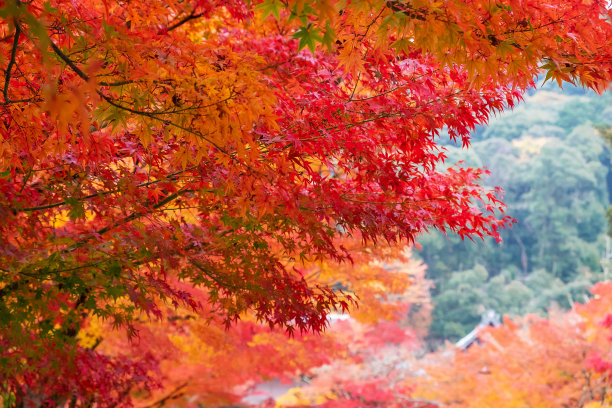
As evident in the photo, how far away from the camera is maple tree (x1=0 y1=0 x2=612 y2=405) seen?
7.11 feet

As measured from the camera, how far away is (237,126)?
7.41ft

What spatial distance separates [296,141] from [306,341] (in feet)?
22.6

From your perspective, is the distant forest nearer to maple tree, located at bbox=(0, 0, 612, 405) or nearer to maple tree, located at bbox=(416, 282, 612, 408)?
maple tree, located at bbox=(416, 282, 612, 408)

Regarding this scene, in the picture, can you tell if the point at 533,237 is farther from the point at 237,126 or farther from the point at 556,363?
the point at 237,126

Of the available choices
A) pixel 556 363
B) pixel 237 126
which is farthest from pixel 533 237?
pixel 237 126

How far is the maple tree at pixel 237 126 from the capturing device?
217cm

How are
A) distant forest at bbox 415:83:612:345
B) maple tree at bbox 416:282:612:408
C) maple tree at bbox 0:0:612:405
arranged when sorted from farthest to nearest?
distant forest at bbox 415:83:612:345, maple tree at bbox 416:282:612:408, maple tree at bbox 0:0:612:405

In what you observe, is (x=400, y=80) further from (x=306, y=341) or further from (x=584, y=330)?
(x=584, y=330)

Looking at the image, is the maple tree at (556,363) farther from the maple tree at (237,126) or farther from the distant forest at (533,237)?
the distant forest at (533,237)

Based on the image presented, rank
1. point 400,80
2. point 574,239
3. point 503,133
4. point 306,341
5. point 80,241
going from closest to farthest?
point 400,80 → point 80,241 → point 306,341 → point 574,239 → point 503,133

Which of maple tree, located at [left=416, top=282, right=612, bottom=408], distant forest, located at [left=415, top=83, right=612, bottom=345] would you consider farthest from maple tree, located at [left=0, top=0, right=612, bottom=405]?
distant forest, located at [left=415, top=83, right=612, bottom=345]

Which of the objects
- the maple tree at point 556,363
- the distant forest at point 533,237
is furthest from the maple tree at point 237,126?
the distant forest at point 533,237

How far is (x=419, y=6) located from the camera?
194cm

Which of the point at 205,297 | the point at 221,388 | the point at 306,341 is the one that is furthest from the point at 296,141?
the point at 221,388
